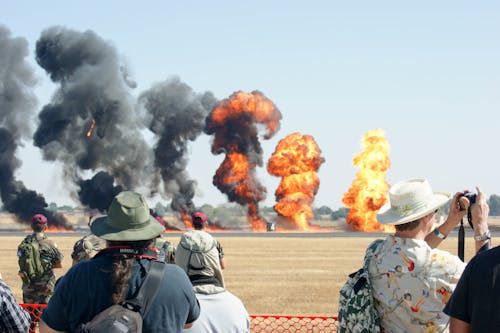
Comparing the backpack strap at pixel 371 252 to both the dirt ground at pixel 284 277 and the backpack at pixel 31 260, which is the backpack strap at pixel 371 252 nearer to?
the backpack at pixel 31 260

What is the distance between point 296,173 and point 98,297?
72.9 metres

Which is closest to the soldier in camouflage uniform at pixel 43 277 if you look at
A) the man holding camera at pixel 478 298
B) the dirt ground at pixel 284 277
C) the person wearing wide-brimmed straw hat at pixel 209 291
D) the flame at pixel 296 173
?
the person wearing wide-brimmed straw hat at pixel 209 291

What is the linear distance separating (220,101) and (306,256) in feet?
152

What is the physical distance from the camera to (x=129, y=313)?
3.70 meters

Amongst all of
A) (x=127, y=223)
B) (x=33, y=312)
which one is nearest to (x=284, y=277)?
(x=33, y=312)

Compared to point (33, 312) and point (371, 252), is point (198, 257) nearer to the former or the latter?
point (371, 252)

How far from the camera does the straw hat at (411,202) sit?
185 inches

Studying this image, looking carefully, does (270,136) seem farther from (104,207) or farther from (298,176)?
(104,207)

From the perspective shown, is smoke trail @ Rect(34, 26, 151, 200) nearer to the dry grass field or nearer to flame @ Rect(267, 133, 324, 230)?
flame @ Rect(267, 133, 324, 230)

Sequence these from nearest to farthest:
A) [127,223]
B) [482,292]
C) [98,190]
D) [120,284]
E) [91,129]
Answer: [482,292], [120,284], [127,223], [98,190], [91,129]

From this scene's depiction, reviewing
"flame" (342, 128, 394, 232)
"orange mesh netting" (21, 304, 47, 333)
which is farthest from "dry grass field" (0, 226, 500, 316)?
"flame" (342, 128, 394, 232)

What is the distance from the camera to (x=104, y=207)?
77.9 metres

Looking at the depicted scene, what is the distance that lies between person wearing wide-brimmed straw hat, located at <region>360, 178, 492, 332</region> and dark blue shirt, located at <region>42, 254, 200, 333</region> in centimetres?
141

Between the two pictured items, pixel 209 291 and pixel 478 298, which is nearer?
pixel 478 298
